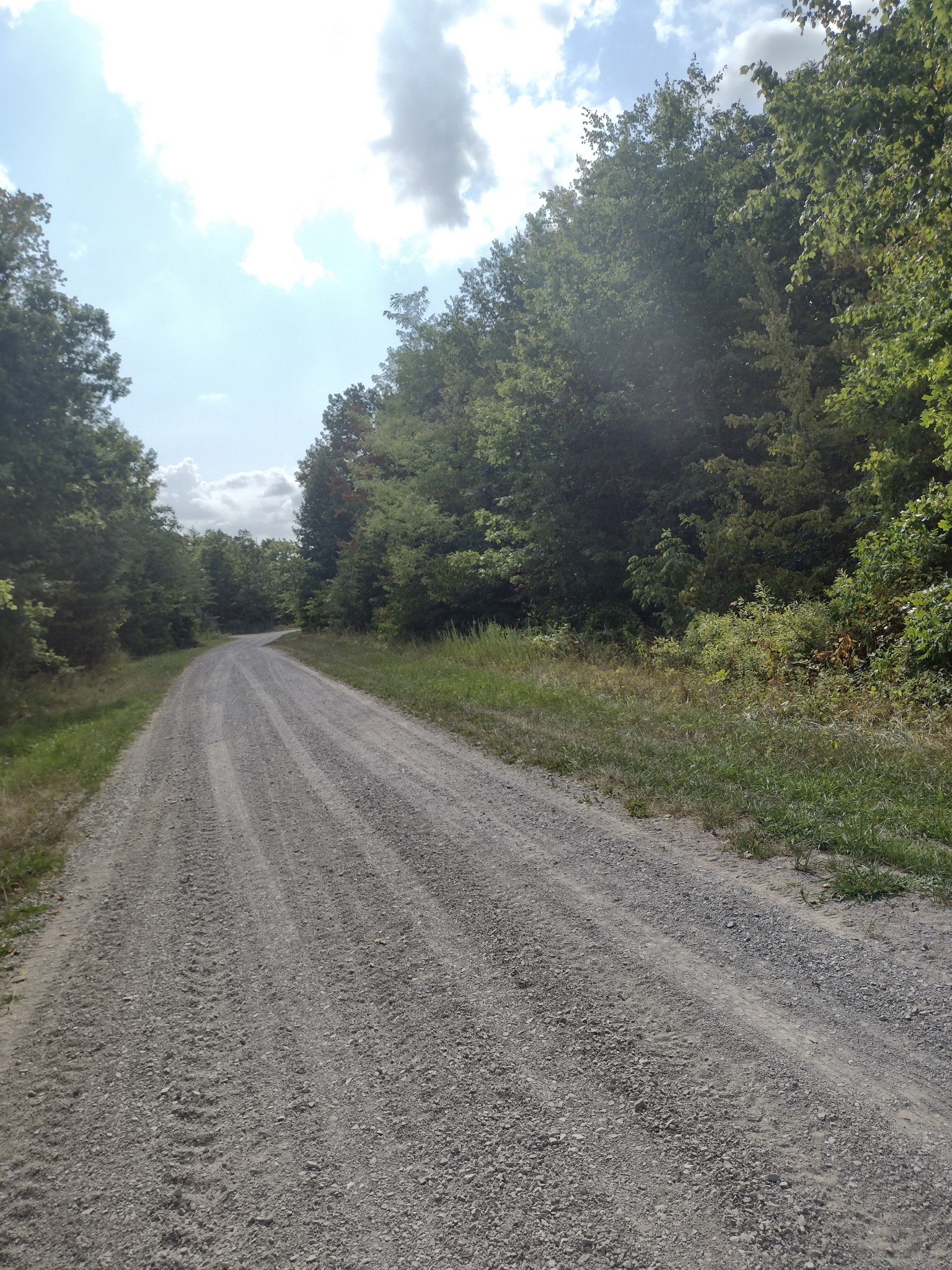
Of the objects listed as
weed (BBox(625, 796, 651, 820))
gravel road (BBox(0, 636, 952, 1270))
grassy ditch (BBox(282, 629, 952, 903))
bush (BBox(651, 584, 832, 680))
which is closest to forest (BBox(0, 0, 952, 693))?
bush (BBox(651, 584, 832, 680))

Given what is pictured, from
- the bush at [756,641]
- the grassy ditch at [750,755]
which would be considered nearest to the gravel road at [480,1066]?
the grassy ditch at [750,755]

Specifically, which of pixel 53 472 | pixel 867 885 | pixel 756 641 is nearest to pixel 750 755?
pixel 867 885

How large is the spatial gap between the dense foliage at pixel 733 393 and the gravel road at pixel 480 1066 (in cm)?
625

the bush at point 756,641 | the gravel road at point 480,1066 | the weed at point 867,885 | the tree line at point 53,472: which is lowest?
the gravel road at point 480,1066

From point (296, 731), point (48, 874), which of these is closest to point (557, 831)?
point (48, 874)

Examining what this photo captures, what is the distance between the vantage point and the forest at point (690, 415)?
8.00m

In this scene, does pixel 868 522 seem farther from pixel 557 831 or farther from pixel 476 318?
pixel 476 318

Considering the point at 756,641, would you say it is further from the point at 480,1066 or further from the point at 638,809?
the point at 480,1066

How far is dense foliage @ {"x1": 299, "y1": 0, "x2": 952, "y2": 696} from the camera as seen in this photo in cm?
788

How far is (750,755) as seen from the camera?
661 cm

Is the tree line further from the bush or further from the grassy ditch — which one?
the bush

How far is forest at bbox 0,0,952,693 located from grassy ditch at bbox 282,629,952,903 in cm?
119

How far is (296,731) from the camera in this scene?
1016cm

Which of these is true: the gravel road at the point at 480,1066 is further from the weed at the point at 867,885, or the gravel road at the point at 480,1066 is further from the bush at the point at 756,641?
the bush at the point at 756,641
